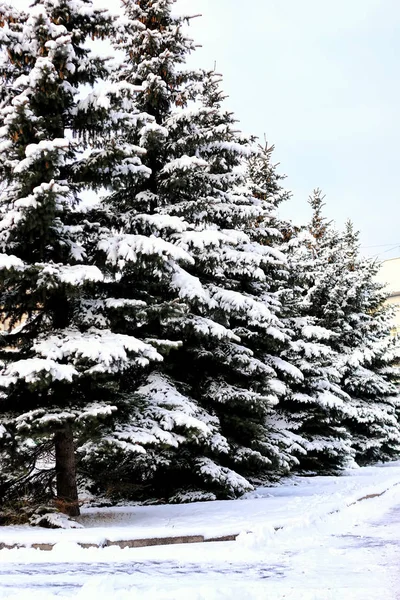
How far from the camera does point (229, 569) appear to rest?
5.96 metres

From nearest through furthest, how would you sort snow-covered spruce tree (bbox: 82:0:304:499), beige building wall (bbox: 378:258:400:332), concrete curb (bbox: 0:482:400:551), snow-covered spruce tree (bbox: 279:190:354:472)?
concrete curb (bbox: 0:482:400:551) → snow-covered spruce tree (bbox: 82:0:304:499) → snow-covered spruce tree (bbox: 279:190:354:472) → beige building wall (bbox: 378:258:400:332)

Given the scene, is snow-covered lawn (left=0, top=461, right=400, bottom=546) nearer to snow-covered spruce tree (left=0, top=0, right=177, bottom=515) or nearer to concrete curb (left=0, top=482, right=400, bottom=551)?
concrete curb (left=0, top=482, right=400, bottom=551)

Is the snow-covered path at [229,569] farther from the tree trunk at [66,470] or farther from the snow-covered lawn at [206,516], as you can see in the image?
the tree trunk at [66,470]

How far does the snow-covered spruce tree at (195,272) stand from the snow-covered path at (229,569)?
349 cm

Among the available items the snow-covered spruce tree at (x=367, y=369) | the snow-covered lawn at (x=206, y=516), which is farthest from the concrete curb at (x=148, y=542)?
the snow-covered spruce tree at (x=367, y=369)

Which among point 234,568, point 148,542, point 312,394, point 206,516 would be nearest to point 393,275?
point 312,394

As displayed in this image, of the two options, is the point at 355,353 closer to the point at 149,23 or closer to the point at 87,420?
the point at 149,23

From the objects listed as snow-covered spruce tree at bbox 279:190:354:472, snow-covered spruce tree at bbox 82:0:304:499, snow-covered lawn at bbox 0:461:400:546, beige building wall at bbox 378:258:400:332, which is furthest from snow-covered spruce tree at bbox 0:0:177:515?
beige building wall at bbox 378:258:400:332

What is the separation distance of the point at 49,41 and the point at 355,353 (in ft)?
59.0

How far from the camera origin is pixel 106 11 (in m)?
10.1

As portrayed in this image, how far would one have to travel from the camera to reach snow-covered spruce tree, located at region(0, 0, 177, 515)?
8.44 m

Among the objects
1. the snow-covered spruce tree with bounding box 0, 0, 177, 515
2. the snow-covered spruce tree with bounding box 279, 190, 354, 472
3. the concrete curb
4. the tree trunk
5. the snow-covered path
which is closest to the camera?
the snow-covered path

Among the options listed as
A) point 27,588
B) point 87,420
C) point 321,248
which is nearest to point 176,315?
point 87,420

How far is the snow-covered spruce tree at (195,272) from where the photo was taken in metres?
11.4
